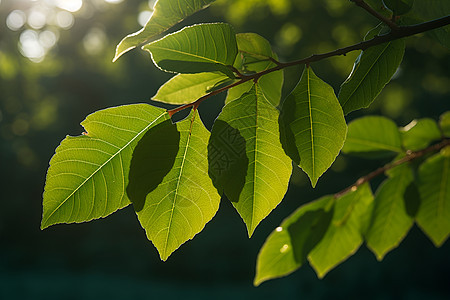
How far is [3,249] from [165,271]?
5817mm

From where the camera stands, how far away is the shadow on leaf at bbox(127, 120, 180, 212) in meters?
0.57

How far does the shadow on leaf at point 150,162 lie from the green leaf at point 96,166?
0.02m

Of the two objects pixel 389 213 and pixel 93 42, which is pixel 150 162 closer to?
pixel 389 213

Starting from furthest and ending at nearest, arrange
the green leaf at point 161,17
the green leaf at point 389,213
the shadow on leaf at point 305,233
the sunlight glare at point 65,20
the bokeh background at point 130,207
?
the sunlight glare at point 65,20
the bokeh background at point 130,207
the green leaf at point 389,213
the shadow on leaf at point 305,233
the green leaf at point 161,17

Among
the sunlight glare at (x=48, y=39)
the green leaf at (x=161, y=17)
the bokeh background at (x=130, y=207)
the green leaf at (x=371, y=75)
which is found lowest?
the bokeh background at (x=130, y=207)

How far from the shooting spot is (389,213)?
1.05 metres

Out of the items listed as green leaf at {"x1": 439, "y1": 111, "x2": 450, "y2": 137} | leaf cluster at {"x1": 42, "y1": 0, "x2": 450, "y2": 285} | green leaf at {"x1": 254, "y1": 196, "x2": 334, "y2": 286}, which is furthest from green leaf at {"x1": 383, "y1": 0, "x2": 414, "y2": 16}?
green leaf at {"x1": 439, "y1": 111, "x2": 450, "y2": 137}

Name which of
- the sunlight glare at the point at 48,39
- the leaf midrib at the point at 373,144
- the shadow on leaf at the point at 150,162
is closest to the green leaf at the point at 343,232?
the leaf midrib at the point at 373,144

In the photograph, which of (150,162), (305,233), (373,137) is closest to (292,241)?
(305,233)

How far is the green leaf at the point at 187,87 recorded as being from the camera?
0.68 m

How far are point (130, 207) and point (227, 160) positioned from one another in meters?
13.3

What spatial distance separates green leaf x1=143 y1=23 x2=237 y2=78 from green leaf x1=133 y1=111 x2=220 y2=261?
7 cm

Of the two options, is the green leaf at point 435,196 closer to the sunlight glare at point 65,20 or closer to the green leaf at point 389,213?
the green leaf at point 389,213

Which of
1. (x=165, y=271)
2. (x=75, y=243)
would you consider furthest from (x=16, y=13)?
(x=165, y=271)
